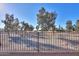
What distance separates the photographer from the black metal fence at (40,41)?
5129 mm

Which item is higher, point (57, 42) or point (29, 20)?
point (29, 20)

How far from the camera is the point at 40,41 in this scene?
205 inches

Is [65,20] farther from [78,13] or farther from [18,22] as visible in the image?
[18,22]

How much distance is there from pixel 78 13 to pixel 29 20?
92cm

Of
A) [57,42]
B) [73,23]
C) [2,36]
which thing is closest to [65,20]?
[73,23]

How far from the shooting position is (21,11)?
16.4 ft

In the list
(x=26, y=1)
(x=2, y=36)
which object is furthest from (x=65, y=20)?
(x=2, y=36)

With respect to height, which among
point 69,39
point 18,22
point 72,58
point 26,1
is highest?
point 26,1

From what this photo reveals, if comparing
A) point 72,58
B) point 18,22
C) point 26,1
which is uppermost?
point 26,1

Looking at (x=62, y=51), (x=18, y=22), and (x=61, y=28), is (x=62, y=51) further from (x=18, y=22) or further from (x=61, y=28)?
(x=18, y=22)

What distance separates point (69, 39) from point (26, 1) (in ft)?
3.67

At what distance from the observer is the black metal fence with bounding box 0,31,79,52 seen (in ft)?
16.8

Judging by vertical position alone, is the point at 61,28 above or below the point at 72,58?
above

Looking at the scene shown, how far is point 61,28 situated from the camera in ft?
16.5
